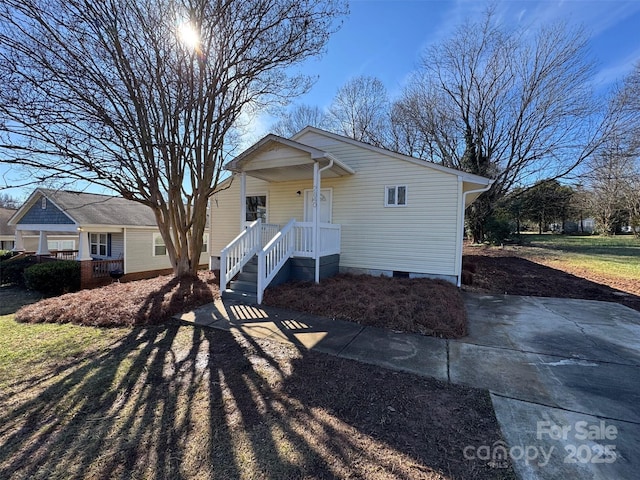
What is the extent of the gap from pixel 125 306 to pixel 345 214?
253 inches

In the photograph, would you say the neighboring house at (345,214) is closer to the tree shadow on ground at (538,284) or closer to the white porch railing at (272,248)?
the white porch railing at (272,248)

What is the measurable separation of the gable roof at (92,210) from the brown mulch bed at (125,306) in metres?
7.52

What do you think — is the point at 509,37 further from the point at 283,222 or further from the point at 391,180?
the point at 283,222

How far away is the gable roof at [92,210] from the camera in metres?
13.4

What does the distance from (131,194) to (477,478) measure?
9344mm

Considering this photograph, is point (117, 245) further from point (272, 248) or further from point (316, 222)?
point (316, 222)

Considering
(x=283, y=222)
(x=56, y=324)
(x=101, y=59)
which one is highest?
(x=101, y=59)

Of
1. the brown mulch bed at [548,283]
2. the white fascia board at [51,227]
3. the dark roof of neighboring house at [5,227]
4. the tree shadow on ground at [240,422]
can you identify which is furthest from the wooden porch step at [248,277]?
the dark roof of neighboring house at [5,227]

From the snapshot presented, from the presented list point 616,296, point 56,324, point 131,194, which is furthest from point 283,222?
point 616,296

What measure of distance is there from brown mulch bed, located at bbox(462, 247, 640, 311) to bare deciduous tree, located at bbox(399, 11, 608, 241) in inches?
391

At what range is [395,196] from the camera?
854cm

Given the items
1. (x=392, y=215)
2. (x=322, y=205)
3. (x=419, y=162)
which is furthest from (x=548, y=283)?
(x=322, y=205)

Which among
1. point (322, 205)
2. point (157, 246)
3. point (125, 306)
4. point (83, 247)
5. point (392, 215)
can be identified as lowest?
point (125, 306)

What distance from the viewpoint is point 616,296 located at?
7438 mm
